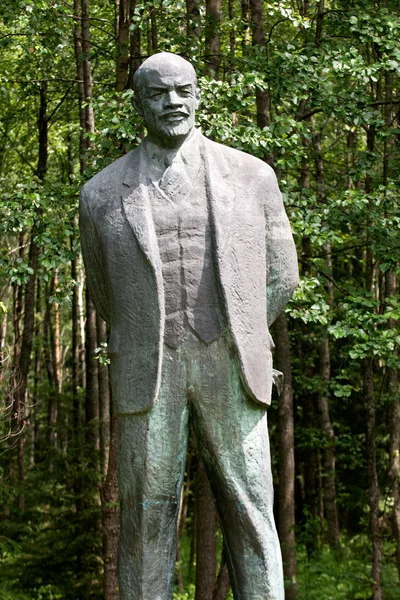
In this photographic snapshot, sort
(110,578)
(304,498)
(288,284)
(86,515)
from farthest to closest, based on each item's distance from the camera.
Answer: (304,498)
(86,515)
(110,578)
(288,284)

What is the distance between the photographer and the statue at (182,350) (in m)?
4.49

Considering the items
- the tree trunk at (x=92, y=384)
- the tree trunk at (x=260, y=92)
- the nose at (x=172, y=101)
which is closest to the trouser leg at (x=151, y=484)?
the nose at (x=172, y=101)

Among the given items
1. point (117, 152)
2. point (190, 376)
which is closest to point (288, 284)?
point (190, 376)

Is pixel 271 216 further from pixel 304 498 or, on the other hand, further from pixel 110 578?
pixel 304 498

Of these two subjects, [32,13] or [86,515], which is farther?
[86,515]

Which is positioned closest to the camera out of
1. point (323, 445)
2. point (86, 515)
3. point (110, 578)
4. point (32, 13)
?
point (32, 13)

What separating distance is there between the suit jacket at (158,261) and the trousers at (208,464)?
0.09 metres

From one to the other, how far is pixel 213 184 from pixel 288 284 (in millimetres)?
628

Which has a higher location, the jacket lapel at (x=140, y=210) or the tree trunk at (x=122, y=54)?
the tree trunk at (x=122, y=54)

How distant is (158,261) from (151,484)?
0.99 m

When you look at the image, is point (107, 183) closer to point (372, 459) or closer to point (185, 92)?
point (185, 92)

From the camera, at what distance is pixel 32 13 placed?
9555 millimetres

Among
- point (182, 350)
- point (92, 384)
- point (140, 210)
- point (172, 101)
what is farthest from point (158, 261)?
point (92, 384)

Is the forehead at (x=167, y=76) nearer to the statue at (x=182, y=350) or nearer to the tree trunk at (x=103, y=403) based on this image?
the statue at (x=182, y=350)
